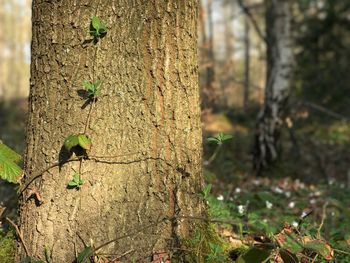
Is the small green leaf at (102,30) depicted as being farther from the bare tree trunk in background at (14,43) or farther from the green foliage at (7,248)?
the bare tree trunk in background at (14,43)

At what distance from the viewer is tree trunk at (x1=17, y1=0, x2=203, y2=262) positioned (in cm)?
266

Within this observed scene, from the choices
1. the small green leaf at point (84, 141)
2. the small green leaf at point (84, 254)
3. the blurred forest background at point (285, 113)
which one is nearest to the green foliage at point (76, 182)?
the small green leaf at point (84, 141)

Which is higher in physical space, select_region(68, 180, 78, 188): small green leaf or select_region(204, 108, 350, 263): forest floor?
select_region(68, 180, 78, 188): small green leaf

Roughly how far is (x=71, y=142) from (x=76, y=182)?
25cm

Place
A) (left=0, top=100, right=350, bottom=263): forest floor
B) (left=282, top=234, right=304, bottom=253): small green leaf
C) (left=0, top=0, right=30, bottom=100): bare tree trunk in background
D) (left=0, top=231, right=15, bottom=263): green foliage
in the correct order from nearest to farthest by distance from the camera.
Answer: (left=282, top=234, right=304, bottom=253): small green leaf < (left=0, top=100, right=350, bottom=263): forest floor < (left=0, top=231, right=15, bottom=263): green foliage < (left=0, top=0, right=30, bottom=100): bare tree trunk in background

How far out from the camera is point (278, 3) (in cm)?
867

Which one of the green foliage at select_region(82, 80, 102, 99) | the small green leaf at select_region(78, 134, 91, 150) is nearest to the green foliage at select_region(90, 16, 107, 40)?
the green foliage at select_region(82, 80, 102, 99)

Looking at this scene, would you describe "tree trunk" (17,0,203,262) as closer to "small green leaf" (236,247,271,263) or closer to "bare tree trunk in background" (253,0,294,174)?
"small green leaf" (236,247,271,263)

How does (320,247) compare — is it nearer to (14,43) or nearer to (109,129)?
(109,129)

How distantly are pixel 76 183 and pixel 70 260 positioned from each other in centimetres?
45

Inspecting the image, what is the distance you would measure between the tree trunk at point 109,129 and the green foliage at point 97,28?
0.10 ft

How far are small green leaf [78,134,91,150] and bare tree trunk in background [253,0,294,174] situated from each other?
635 cm

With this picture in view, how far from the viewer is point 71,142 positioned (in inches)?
101

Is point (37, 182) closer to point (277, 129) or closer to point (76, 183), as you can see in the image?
point (76, 183)
